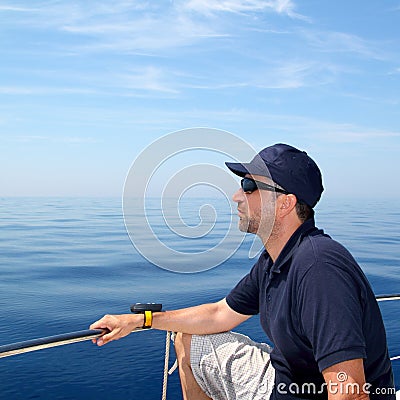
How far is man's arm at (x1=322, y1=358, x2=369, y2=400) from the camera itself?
1249 mm

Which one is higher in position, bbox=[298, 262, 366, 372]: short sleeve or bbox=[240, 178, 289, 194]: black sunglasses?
bbox=[240, 178, 289, 194]: black sunglasses

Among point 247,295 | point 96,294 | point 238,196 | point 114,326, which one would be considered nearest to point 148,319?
point 114,326

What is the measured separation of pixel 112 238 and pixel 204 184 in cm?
1179

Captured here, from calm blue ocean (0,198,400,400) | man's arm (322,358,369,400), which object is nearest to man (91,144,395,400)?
man's arm (322,358,369,400)

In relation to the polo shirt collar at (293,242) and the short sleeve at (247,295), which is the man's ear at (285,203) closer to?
the polo shirt collar at (293,242)

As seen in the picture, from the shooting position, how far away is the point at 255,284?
6.31 feet

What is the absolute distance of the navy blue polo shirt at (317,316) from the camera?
127cm

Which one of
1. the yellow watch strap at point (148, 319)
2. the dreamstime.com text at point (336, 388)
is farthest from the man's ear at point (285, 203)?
the yellow watch strap at point (148, 319)

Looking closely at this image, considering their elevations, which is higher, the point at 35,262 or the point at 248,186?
the point at 248,186

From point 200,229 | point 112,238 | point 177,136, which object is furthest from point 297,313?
point 112,238

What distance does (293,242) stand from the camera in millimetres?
1622

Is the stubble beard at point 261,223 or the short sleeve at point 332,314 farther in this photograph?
the stubble beard at point 261,223

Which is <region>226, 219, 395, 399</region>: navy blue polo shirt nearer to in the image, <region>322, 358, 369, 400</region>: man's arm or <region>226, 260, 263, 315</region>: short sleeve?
<region>322, 358, 369, 400</region>: man's arm

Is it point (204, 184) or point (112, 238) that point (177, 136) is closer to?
point (204, 184)
